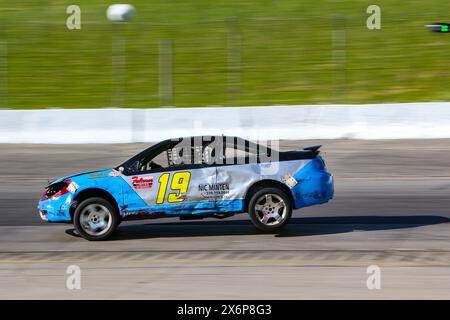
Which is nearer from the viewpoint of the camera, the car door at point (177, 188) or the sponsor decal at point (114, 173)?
the car door at point (177, 188)

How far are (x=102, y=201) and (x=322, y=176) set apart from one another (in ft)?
9.97

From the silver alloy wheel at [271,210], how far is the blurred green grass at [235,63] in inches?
445

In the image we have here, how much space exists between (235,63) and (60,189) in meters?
12.6

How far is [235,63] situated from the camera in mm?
23562

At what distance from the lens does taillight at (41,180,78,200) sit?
11531mm

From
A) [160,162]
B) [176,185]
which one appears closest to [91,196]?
[160,162]

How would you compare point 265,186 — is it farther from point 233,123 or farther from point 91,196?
point 233,123

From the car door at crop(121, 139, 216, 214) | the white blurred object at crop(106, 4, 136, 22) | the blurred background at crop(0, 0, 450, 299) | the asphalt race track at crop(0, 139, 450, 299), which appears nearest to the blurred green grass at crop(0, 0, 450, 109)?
the blurred background at crop(0, 0, 450, 299)

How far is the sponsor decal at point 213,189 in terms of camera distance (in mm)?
11453

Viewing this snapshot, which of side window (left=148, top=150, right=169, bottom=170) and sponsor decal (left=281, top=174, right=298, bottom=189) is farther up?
side window (left=148, top=150, right=169, bottom=170)

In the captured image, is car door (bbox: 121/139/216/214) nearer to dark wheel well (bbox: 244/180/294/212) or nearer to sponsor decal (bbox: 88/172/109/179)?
sponsor decal (bbox: 88/172/109/179)

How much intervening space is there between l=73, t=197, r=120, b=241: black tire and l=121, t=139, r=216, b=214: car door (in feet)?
1.51

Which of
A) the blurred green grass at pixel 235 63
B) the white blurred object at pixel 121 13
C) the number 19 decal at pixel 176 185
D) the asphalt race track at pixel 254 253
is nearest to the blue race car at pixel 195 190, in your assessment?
the number 19 decal at pixel 176 185

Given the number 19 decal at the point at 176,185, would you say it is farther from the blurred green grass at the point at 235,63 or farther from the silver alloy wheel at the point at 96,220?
the blurred green grass at the point at 235,63
